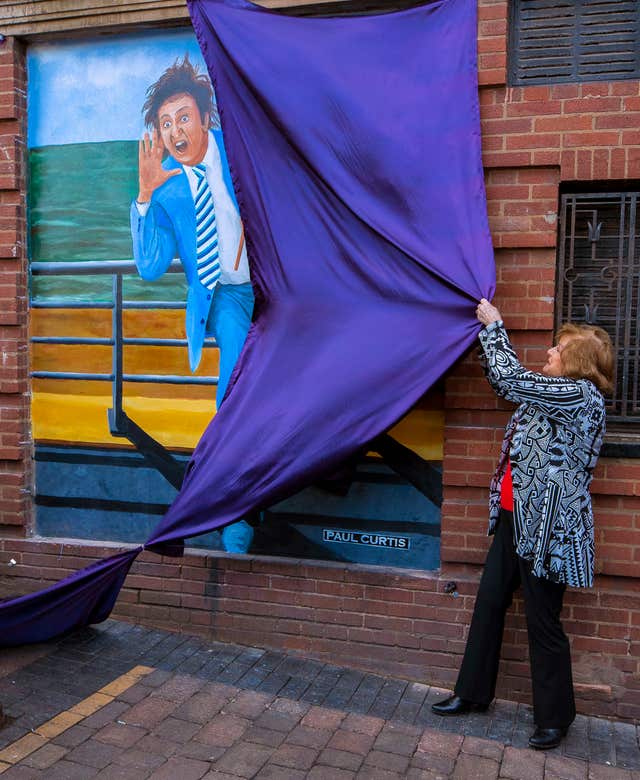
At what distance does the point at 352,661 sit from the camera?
14.4 ft

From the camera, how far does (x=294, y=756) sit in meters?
3.49

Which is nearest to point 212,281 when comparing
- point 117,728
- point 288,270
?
point 288,270

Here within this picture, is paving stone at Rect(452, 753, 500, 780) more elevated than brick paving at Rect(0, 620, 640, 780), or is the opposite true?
brick paving at Rect(0, 620, 640, 780)

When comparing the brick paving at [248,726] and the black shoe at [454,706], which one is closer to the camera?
the brick paving at [248,726]

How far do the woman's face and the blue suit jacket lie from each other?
1.99 metres

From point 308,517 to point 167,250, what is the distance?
5.82 feet

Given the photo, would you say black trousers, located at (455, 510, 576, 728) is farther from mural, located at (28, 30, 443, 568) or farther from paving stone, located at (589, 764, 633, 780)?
mural, located at (28, 30, 443, 568)

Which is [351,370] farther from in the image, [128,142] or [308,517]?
[128,142]

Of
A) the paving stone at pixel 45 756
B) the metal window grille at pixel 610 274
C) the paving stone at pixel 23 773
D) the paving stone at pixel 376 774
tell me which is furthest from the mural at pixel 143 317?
the paving stone at pixel 23 773

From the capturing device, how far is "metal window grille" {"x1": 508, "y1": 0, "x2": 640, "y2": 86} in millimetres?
4035

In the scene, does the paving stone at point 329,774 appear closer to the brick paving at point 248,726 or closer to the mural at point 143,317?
the brick paving at point 248,726

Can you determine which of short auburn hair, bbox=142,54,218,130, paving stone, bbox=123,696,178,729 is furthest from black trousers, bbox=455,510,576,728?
short auburn hair, bbox=142,54,218,130

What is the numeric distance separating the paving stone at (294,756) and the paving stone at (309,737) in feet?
0.12

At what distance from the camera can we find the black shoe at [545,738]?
142 inches
